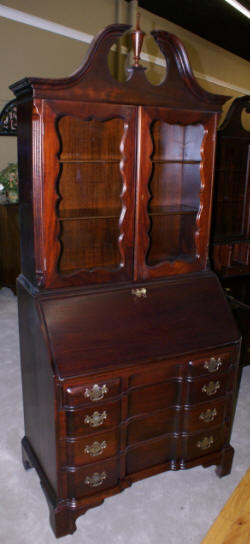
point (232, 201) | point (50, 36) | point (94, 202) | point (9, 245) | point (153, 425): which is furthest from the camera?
point (9, 245)

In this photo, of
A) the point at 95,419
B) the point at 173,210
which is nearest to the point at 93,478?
the point at 95,419

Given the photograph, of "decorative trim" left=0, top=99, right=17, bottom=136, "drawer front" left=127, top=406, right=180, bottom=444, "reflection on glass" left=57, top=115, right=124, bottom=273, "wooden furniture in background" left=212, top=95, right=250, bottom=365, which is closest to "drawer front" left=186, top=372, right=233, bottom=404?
"drawer front" left=127, top=406, right=180, bottom=444

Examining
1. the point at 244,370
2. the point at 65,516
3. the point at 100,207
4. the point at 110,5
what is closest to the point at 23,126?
the point at 100,207

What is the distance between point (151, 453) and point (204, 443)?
0.28 metres

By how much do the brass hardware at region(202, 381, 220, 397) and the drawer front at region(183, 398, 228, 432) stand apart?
0.16 feet

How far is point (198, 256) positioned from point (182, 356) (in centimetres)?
51

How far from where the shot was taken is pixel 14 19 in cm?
422

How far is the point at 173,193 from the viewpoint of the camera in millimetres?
2229

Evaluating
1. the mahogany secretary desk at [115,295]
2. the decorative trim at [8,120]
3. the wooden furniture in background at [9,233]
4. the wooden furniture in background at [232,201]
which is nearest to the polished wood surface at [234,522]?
the mahogany secretary desk at [115,295]

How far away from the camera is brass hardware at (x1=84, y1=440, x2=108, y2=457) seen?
5.60ft

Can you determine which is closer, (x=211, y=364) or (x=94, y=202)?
(x=211, y=364)

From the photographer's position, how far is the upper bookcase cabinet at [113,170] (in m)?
1.56

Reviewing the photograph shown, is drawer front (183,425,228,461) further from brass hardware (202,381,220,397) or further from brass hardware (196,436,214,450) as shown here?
brass hardware (202,381,220,397)

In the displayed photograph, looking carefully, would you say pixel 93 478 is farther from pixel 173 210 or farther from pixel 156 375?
pixel 173 210
